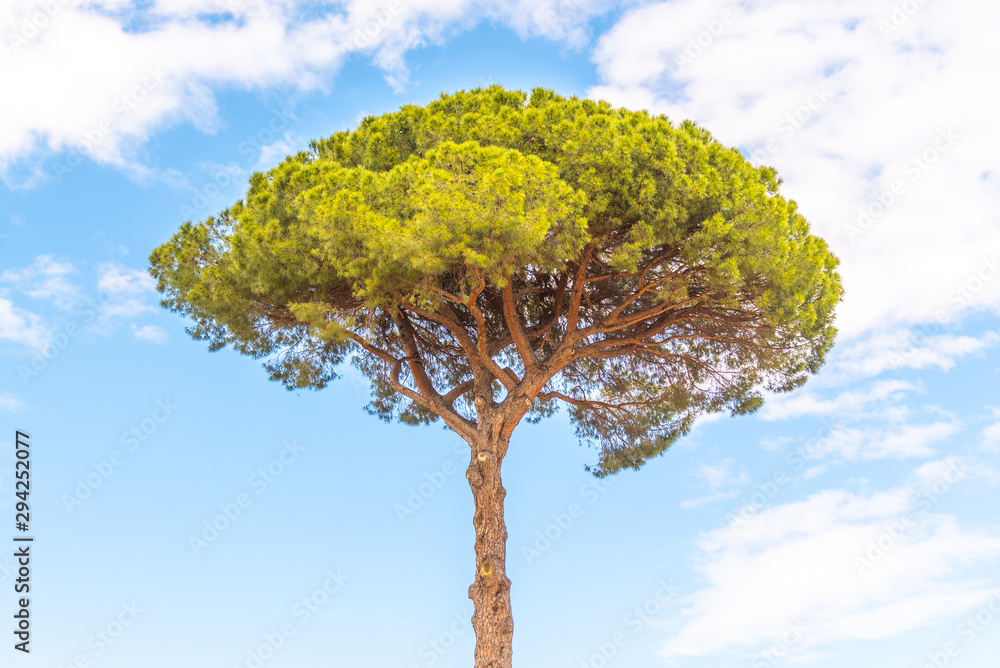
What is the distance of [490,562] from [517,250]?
3.78 m

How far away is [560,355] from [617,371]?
8.66ft

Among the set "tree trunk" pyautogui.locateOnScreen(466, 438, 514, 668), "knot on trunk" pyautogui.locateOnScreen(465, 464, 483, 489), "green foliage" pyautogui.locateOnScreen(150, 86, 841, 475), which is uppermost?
"green foliage" pyautogui.locateOnScreen(150, 86, 841, 475)

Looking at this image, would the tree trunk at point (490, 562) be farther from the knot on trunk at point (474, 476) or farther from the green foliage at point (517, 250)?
the green foliage at point (517, 250)

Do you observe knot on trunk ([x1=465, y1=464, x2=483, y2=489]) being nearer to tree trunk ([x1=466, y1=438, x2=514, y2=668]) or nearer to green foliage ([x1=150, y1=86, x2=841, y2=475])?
tree trunk ([x1=466, y1=438, x2=514, y2=668])

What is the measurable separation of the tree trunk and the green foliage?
96 centimetres

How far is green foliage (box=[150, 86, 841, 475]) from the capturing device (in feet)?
28.0

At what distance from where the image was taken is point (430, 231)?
27.4ft

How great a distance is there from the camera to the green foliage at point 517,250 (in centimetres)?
855

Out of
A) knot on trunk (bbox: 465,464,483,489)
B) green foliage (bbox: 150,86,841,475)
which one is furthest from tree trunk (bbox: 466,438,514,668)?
green foliage (bbox: 150,86,841,475)

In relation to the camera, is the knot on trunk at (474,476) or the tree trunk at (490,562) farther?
the knot on trunk at (474,476)

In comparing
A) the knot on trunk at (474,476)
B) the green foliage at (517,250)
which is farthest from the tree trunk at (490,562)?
the green foliage at (517,250)

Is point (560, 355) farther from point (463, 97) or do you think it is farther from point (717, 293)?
point (463, 97)

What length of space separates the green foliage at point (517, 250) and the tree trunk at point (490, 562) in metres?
0.96

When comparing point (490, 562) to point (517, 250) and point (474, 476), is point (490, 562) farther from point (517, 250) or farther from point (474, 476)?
point (517, 250)
